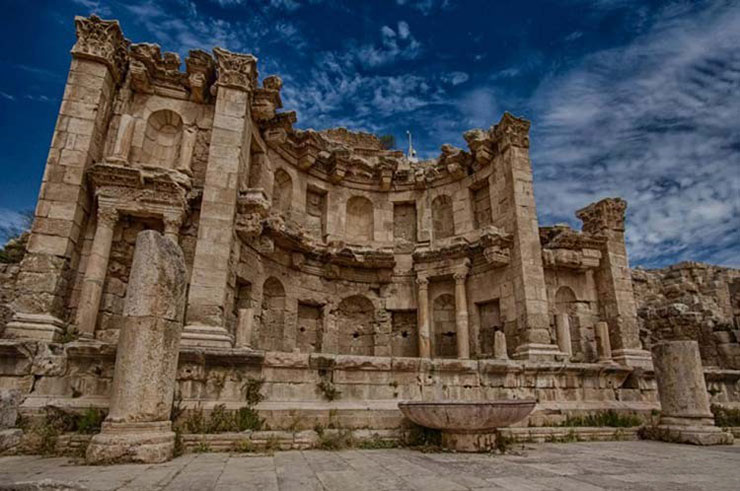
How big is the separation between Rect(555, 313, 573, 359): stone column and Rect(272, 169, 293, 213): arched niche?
919 cm

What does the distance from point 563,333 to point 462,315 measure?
9.87 ft

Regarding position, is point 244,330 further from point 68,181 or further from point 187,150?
point 68,181

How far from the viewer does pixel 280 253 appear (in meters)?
13.1

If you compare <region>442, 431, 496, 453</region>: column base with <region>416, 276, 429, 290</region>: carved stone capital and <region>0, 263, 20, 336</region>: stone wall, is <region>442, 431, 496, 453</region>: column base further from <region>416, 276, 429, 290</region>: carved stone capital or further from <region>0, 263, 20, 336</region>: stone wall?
<region>0, 263, 20, 336</region>: stone wall

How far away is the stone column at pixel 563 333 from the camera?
12055 millimetres

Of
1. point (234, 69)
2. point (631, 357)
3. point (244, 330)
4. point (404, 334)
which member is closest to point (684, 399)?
point (631, 357)

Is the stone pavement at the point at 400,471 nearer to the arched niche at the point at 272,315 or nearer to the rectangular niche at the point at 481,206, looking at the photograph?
the arched niche at the point at 272,315

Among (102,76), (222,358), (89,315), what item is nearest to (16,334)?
(89,315)

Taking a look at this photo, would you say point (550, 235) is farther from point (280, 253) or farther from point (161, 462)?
point (161, 462)

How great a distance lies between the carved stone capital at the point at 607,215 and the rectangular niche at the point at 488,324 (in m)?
4.48

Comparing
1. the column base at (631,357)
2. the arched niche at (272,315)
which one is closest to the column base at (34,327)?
the arched niche at (272,315)

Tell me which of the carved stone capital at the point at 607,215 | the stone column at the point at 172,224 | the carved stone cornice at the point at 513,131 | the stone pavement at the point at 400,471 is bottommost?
the stone pavement at the point at 400,471

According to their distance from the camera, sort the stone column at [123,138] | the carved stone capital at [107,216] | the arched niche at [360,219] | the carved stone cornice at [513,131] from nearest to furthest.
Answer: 1. the carved stone capital at [107,216]
2. the stone column at [123,138]
3. the carved stone cornice at [513,131]
4. the arched niche at [360,219]

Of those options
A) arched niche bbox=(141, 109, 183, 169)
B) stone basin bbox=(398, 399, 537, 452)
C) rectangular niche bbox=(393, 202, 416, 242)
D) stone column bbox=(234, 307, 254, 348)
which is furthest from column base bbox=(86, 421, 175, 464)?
rectangular niche bbox=(393, 202, 416, 242)
